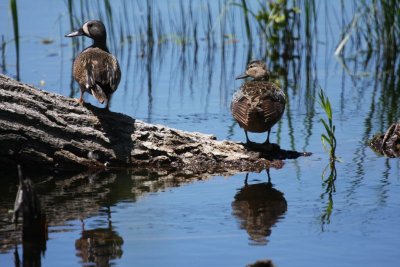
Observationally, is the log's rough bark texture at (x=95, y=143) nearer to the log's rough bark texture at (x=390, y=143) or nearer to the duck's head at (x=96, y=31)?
the log's rough bark texture at (x=390, y=143)

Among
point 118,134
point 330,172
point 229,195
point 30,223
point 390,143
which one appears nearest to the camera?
point 30,223

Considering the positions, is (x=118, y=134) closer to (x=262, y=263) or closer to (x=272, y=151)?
(x=272, y=151)

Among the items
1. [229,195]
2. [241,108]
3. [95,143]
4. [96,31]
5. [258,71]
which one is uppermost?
[96,31]

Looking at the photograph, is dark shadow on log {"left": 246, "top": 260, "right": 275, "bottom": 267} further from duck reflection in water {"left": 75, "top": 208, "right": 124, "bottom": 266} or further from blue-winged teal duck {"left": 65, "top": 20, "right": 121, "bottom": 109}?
blue-winged teal duck {"left": 65, "top": 20, "right": 121, "bottom": 109}

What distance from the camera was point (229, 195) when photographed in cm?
782

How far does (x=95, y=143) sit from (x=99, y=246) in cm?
233

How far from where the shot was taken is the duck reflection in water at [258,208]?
6754 millimetres

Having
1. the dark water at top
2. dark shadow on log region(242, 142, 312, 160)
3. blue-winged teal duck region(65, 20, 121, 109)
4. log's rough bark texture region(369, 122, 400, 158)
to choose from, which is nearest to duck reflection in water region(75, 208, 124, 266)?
the dark water at top

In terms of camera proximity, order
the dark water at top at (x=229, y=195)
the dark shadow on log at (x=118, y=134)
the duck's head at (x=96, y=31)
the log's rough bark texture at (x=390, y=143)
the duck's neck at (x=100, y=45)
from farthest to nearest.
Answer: the duck's head at (x=96, y=31) → the duck's neck at (x=100, y=45) → the log's rough bark texture at (x=390, y=143) → the dark shadow on log at (x=118, y=134) → the dark water at top at (x=229, y=195)

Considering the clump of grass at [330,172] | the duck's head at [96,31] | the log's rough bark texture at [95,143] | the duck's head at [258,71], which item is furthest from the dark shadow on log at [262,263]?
the duck's head at [96,31]

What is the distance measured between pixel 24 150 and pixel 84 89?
1045mm

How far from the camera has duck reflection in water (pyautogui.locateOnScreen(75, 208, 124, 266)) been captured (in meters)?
6.13

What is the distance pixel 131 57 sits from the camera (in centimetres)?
1561

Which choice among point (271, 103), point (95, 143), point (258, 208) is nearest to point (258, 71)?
point (271, 103)
